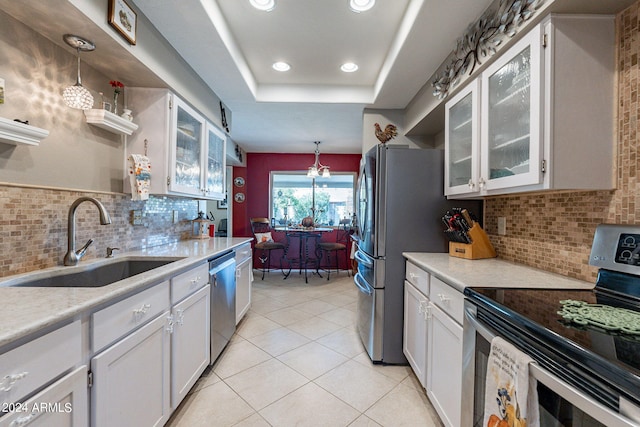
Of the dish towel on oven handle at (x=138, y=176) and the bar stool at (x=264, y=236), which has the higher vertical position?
the dish towel on oven handle at (x=138, y=176)

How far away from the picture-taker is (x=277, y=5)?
5.98 ft

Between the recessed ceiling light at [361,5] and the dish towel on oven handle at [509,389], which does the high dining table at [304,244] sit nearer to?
the recessed ceiling light at [361,5]

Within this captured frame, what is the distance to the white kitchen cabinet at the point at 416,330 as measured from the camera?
1.71m

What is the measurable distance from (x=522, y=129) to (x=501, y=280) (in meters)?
0.73

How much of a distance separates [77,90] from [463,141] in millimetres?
2320

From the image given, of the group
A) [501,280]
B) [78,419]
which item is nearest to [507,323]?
[501,280]

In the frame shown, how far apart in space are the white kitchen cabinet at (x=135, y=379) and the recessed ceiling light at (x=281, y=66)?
224 cm

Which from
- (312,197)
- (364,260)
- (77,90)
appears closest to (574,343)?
(364,260)

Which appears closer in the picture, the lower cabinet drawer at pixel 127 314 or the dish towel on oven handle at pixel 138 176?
the lower cabinet drawer at pixel 127 314

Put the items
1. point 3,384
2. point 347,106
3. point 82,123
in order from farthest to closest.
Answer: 1. point 347,106
2. point 82,123
3. point 3,384

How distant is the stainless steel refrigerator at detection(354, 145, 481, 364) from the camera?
2.16m

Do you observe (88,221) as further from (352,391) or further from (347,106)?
(347,106)

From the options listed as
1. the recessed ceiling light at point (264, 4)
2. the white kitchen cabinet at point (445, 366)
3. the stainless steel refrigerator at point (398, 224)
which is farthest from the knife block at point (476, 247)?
the recessed ceiling light at point (264, 4)

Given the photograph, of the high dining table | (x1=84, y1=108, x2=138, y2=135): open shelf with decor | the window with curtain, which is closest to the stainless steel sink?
(x1=84, y1=108, x2=138, y2=135): open shelf with decor
